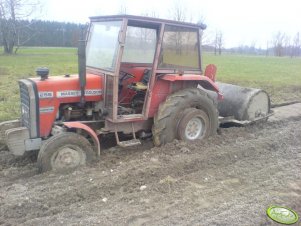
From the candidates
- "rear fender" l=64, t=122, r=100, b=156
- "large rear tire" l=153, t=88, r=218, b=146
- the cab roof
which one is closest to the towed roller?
"large rear tire" l=153, t=88, r=218, b=146

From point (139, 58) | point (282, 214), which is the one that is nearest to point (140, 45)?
point (139, 58)

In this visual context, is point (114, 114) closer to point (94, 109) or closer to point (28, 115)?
point (94, 109)

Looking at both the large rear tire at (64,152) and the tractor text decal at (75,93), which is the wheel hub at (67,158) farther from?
the tractor text decal at (75,93)

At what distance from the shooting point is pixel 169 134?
20.8 ft

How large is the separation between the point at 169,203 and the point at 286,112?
616 cm

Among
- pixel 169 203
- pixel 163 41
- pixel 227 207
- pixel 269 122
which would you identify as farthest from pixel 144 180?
pixel 269 122

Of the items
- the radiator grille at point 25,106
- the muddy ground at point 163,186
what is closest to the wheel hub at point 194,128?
the muddy ground at point 163,186

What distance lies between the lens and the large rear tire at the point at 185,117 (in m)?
6.27

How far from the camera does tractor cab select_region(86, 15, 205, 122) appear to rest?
5.84 m

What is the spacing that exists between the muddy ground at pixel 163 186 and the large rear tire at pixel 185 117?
206 millimetres

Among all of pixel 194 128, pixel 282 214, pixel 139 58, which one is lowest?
pixel 282 214

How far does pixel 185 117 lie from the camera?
21.0 ft

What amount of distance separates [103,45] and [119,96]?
932 mm

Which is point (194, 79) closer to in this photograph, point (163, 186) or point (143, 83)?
point (143, 83)
